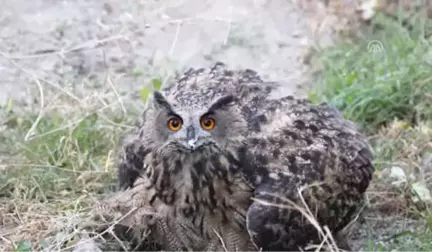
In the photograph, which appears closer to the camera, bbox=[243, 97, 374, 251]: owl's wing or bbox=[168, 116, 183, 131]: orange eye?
bbox=[168, 116, 183, 131]: orange eye

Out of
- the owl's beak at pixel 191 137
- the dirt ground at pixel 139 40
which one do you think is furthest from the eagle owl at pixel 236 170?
the dirt ground at pixel 139 40

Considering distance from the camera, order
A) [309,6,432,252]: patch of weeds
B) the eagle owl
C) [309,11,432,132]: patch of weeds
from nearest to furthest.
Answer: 1. the eagle owl
2. [309,6,432,252]: patch of weeds
3. [309,11,432,132]: patch of weeds

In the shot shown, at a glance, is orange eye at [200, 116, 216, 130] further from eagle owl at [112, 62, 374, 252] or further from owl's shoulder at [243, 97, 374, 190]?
owl's shoulder at [243, 97, 374, 190]

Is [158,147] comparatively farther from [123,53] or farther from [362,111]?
[123,53]

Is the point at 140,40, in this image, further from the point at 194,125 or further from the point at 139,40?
the point at 194,125

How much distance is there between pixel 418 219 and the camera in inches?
223

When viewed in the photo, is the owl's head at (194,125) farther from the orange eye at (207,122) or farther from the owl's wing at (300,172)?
the owl's wing at (300,172)

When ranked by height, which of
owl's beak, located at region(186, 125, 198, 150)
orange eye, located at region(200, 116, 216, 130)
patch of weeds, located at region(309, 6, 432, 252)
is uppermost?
orange eye, located at region(200, 116, 216, 130)

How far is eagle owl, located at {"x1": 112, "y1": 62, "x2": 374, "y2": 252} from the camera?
4.71 m

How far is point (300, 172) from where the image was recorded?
4.92 meters

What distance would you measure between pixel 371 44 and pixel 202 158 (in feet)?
9.78

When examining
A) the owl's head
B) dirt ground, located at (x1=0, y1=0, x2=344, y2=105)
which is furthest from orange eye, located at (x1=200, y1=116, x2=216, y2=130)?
dirt ground, located at (x1=0, y1=0, x2=344, y2=105)

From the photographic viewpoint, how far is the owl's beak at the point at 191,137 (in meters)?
4.52

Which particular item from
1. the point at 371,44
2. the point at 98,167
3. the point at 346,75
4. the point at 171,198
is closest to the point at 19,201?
the point at 98,167
